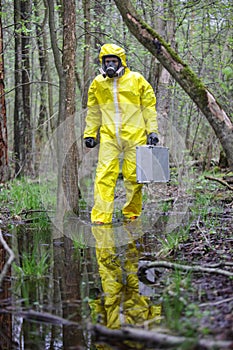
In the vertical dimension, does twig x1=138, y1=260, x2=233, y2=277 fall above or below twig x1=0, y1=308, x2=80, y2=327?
above

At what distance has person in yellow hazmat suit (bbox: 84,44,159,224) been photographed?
20.4 feet

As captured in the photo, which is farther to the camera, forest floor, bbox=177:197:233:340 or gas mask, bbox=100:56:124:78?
gas mask, bbox=100:56:124:78

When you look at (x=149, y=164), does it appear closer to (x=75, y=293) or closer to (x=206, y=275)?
(x=206, y=275)

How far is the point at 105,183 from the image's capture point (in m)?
6.30

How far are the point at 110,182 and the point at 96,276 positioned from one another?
9.14 ft

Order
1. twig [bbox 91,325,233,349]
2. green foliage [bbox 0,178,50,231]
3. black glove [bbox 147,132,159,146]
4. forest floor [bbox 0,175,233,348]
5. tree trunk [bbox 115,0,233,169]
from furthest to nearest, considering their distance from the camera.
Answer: black glove [bbox 147,132,159,146]
green foliage [bbox 0,178,50,231]
tree trunk [bbox 115,0,233,169]
forest floor [bbox 0,175,233,348]
twig [bbox 91,325,233,349]

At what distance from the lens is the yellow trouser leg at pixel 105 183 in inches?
244

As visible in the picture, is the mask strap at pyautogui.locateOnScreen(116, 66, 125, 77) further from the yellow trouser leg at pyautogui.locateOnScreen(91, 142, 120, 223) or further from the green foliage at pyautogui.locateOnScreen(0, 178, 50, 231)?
the green foliage at pyautogui.locateOnScreen(0, 178, 50, 231)

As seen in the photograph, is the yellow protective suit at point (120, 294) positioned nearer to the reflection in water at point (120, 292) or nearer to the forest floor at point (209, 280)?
the reflection in water at point (120, 292)

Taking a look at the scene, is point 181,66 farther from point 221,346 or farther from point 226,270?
point 221,346

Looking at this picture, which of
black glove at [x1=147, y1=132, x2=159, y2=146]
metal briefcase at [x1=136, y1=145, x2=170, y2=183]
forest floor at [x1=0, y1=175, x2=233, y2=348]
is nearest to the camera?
forest floor at [x1=0, y1=175, x2=233, y2=348]

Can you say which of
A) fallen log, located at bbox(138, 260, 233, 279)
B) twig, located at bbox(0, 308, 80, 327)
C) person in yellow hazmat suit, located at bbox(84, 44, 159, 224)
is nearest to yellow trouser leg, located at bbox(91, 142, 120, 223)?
person in yellow hazmat suit, located at bbox(84, 44, 159, 224)

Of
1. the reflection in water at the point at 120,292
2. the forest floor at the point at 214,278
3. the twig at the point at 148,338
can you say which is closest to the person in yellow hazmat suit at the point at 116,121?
the forest floor at the point at 214,278

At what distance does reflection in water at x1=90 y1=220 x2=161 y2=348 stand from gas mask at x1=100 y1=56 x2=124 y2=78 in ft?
7.27
